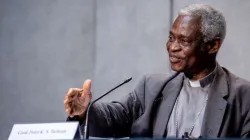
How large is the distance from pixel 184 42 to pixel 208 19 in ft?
0.65

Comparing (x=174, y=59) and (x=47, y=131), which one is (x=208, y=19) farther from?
(x=47, y=131)

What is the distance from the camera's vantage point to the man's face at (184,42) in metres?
3.50

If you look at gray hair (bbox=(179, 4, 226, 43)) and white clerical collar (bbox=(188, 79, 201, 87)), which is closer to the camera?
gray hair (bbox=(179, 4, 226, 43))

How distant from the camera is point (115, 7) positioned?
15.9ft

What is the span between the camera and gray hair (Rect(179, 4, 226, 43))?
3.53m

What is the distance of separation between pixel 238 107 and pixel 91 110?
32.8 inches

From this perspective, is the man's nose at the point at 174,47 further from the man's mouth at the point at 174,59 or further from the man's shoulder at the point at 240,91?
the man's shoulder at the point at 240,91

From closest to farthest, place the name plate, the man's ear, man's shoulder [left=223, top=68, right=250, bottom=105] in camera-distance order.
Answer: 1. the name plate
2. man's shoulder [left=223, top=68, right=250, bottom=105]
3. the man's ear

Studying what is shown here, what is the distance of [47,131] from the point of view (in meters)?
2.79

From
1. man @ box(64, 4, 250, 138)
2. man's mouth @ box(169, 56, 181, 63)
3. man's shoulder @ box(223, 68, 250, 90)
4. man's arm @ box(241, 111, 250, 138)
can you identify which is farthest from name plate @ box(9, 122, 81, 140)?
man's shoulder @ box(223, 68, 250, 90)

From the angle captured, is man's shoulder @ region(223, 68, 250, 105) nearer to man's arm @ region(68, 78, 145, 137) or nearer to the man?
the man

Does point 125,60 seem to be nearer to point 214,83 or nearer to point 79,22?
point 79,22

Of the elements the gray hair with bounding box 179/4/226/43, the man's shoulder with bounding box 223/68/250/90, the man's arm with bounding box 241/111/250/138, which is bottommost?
the man's arm with bounding box 241/111/250/138

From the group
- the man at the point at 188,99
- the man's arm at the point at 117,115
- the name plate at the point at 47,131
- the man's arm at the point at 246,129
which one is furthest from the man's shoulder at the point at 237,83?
the name plate at the point at 47,131
